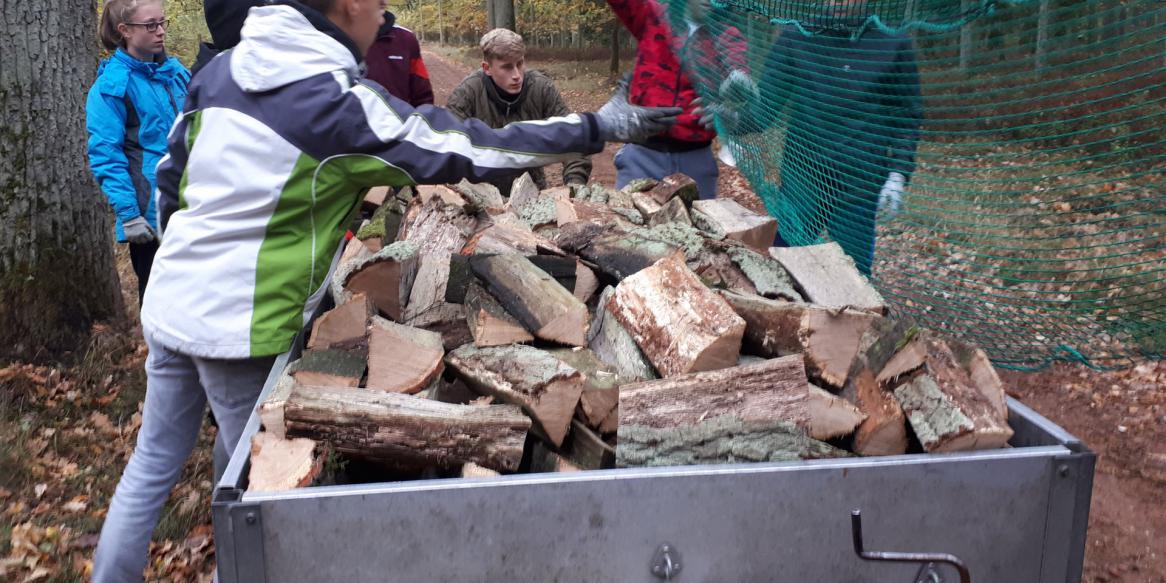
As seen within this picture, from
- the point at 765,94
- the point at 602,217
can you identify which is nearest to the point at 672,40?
the point at 765,94

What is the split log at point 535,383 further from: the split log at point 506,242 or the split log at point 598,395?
the split log at point 506,242

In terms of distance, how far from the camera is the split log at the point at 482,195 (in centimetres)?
340

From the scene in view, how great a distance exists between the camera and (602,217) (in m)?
3.06

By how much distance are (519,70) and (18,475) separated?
3080 mm

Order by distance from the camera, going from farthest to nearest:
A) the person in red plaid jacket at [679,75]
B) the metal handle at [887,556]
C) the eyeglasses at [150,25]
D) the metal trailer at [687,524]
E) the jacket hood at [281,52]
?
the eyeglasses at [150,25]
the person in red plaid jacket at [679,75]
the jacket hood at [281,52]
the metal trailer at [687,524]
the metal handle at [887,556]

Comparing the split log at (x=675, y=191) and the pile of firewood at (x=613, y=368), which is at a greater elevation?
the split log at (x=675, y=191)

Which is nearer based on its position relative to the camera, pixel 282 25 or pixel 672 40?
pixel 282 25

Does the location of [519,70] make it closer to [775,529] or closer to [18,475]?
[18,475]

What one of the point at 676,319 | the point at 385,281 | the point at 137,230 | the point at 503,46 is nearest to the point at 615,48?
the point at 503,46

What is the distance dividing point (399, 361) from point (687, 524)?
0.84 metres

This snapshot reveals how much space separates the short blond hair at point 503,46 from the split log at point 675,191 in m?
1.76

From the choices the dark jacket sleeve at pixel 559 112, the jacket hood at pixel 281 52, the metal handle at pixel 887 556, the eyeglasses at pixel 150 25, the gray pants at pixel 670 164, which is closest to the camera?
the metal handle at pixel 887 556

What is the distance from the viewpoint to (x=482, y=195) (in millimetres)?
3697

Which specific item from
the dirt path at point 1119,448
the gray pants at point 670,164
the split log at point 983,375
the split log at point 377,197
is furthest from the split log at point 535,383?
the gray pants at point 670,164
